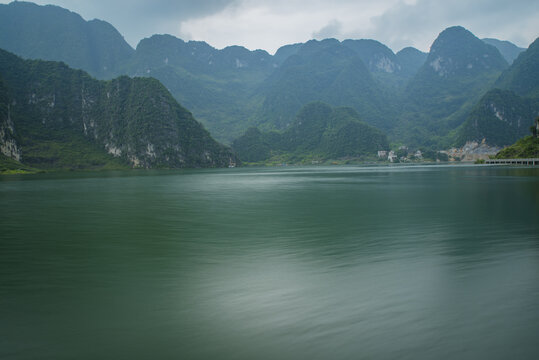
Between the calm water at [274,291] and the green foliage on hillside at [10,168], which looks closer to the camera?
the calm water at [274,291]

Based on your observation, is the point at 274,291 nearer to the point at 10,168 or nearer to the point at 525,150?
the point at 525,150

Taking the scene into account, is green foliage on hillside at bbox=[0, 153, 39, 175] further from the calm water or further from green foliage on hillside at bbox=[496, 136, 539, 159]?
green foliage on hillside at bbox=[496, 136, 539, 159]

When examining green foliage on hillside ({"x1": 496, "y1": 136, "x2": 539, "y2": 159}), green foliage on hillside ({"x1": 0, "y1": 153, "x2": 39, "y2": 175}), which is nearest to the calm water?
green foliage on hillside ({"x1": 496, "y1": 136, "x2": 539, "y2": 159})

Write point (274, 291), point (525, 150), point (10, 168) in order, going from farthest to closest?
point (10, 168), point (525, 150), point (274, 291)

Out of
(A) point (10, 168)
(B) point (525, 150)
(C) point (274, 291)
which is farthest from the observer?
(A) point (10, 168)

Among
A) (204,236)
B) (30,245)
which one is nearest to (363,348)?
(204,236)

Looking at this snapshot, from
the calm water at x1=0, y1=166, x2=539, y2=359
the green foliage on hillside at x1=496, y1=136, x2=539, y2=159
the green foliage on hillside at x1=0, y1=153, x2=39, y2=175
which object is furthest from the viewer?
the green foliage on hillside at x1=0, y1=153, x2=39, y2=175

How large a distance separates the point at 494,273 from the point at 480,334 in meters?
6.12

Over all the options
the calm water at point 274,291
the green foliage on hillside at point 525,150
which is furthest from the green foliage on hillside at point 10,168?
the green foliage on hillside at point 525,150

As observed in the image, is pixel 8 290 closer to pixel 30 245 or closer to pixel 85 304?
pixel 85 304

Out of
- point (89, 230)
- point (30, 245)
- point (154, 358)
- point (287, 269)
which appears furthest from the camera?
point (89, 230)

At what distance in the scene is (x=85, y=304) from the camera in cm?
1094

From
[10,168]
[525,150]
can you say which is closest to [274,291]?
[525,150]

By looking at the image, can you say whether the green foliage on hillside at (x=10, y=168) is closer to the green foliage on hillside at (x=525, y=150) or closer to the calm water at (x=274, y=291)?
the calm water at (x=274, y=291)
